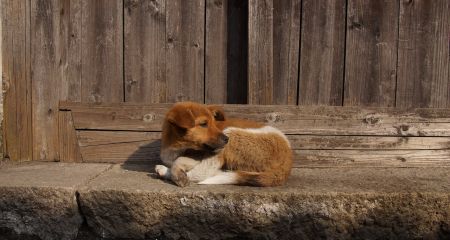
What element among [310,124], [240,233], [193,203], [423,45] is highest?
[423,45]

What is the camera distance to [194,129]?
3.12 metres

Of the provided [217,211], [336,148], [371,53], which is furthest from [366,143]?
[217,211]

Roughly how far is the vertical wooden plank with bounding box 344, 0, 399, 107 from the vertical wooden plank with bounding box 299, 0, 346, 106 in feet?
0.22

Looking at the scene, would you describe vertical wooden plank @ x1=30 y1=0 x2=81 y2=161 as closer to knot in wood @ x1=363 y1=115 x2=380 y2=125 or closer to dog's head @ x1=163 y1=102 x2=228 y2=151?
dog's head @ x1=163 y1=102 x2=228 y2=151

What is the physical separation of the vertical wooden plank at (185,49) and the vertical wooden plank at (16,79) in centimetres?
118

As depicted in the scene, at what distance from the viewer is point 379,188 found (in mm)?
3127

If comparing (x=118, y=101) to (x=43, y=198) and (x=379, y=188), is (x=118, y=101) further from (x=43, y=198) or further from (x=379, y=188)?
(x=379, y=188)

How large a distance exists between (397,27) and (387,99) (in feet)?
1.96

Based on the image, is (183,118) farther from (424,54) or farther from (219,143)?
(424,54)

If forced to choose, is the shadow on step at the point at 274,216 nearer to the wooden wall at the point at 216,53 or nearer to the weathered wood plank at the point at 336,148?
the weathered wood plank at the point at 336,148

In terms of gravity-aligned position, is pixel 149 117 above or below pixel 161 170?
above

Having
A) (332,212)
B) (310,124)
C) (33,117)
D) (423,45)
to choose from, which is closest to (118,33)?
(33,117)

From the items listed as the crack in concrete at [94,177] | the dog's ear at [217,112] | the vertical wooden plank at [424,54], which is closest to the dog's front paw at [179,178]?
the dog's ear at [217,112]

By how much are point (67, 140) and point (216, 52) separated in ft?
4.83
